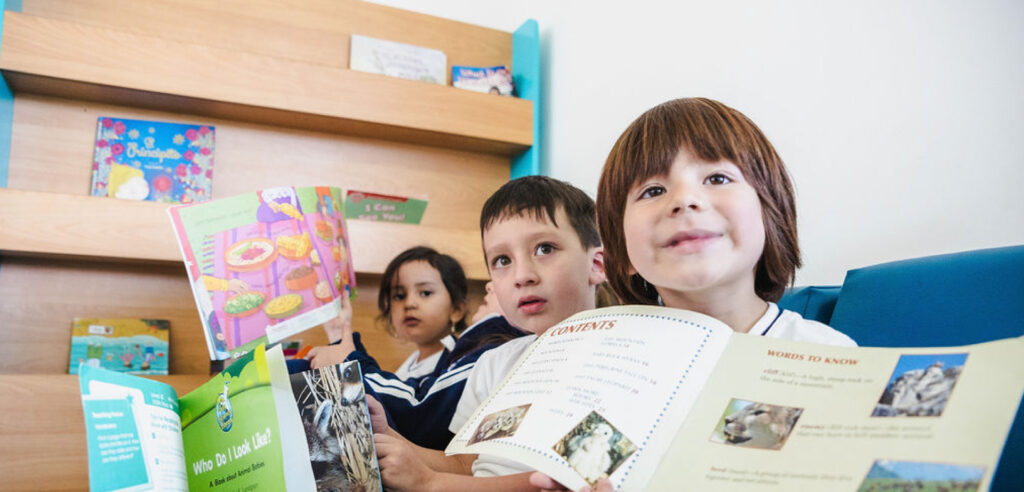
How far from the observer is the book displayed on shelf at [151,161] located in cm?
181

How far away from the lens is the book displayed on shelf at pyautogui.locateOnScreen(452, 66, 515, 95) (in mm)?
2117

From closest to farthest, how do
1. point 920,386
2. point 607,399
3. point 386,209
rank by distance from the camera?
point 920,386 < point 607,399 < point 386,209

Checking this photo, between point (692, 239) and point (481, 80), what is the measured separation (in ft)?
4.98

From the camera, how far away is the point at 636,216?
0.76 meters

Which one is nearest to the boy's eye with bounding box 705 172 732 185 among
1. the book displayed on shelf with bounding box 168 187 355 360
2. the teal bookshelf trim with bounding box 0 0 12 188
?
the book displayed on shelf with bounding box 168 187 355 360

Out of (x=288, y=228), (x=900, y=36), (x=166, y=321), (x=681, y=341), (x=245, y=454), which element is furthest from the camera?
(x=166, y=321)

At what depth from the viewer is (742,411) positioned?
1.73 feet

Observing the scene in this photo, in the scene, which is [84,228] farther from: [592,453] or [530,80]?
[592,453]

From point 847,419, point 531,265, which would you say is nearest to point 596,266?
point 531,265

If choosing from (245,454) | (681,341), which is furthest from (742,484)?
(245,454)

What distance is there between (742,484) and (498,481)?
1.21ft

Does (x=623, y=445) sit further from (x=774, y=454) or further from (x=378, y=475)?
(x=378, y=475)

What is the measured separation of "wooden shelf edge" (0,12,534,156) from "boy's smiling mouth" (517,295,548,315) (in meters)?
1.03

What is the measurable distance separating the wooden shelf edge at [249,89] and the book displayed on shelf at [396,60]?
95 mm
